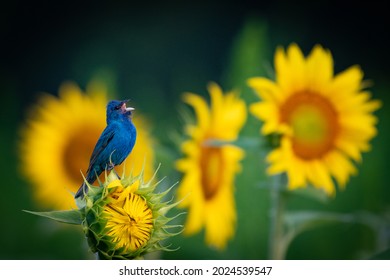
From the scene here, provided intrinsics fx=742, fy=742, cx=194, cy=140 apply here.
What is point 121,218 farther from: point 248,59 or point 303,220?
point 248,59

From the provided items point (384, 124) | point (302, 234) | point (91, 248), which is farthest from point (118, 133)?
point (384, 124)

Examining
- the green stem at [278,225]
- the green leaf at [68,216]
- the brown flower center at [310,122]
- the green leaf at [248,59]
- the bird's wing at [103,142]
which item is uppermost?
the green leaf at [248,59]

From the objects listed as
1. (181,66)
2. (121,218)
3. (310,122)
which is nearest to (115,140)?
(121,218)

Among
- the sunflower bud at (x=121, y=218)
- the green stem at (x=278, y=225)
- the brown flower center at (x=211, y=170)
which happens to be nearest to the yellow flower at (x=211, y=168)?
the brown flower center at (x=211, y=170)

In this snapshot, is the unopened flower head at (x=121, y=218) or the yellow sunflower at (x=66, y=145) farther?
the yellow sunflower at (x=66, y=145)

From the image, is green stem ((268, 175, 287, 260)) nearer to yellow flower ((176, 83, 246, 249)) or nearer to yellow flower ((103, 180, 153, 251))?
yellow flower ((176, 83, 246, 249))

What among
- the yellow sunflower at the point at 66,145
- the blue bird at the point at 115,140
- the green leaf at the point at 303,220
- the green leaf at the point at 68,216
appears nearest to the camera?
the green leaf at the point at 68,216

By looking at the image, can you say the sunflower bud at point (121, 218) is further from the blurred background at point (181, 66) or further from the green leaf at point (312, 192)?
the blurred background at point (181, 66)

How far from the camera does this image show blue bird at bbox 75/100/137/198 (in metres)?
0.85

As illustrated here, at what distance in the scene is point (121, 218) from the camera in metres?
0.66

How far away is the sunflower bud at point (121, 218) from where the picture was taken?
2.11 feet

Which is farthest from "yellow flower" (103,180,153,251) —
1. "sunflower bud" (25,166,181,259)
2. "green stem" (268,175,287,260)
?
"green stem" (268,175,287,260)
